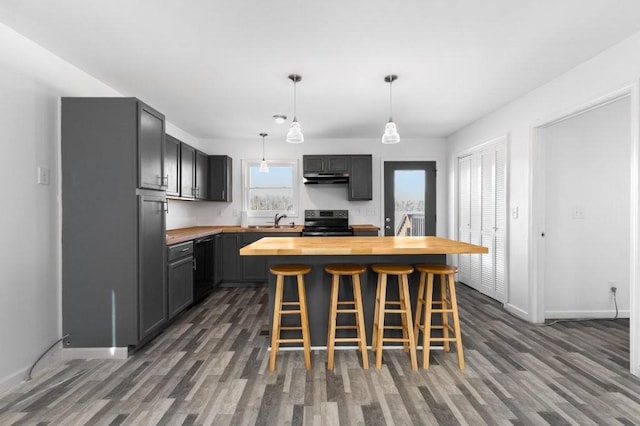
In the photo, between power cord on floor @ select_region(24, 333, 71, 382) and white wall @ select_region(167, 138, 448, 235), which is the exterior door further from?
power cord on floor @ select_region(24, 333, 71, 382)

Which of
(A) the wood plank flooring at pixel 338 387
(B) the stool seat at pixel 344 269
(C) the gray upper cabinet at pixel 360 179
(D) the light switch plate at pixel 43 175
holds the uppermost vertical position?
(C) the gray upper cabinet at pixel 360 179

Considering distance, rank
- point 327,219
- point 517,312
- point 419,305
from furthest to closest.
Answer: point 327,219, point 517,312, point 419,305

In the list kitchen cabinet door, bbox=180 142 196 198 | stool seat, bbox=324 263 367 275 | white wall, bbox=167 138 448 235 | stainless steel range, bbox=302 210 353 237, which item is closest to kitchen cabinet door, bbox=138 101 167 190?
kitchen cabinet door, bbox=180 142 196 198

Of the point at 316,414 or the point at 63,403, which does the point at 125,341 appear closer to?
the point at 63,403

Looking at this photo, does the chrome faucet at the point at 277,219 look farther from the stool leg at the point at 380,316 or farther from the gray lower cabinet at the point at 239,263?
the stool leg at the point at 380,316

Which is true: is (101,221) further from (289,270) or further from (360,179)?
(360,179)

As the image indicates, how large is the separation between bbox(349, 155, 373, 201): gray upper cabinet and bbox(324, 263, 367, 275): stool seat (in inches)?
114

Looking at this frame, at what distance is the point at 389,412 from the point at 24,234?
286 centimetres

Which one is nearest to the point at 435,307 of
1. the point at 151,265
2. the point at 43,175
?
the point at 151,265

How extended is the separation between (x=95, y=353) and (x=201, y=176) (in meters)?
3.00

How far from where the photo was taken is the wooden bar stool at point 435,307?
2.47 meters

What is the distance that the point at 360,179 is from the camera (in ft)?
17.9

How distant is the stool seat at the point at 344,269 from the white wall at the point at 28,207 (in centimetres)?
226

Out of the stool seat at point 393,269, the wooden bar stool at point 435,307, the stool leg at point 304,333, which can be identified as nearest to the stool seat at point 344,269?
the stool seat at point 393,269
